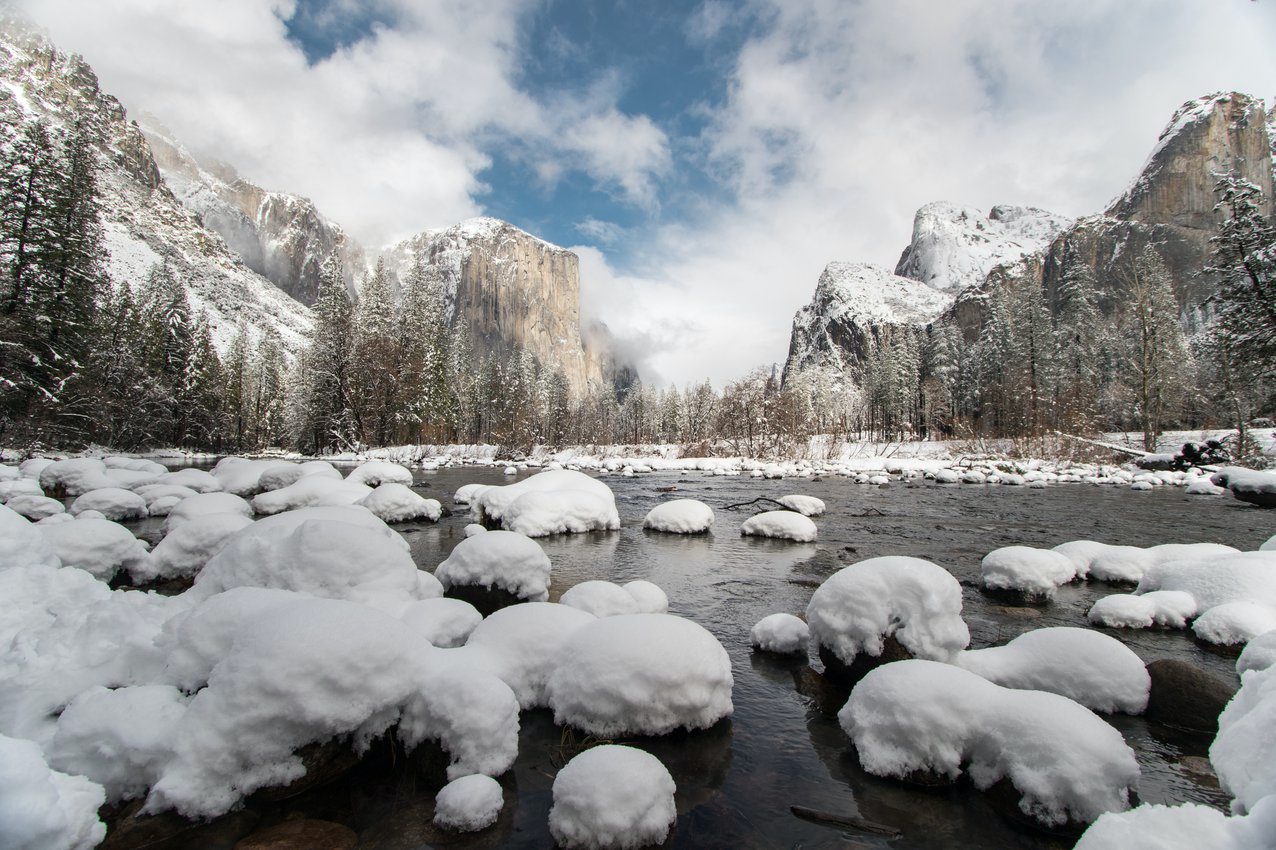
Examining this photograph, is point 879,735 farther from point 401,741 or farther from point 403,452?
point 403,452

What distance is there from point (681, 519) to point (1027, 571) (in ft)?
19.9

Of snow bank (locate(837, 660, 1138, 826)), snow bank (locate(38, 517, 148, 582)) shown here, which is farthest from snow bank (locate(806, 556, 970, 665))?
snow bank (locate(38, 517, 148, 582))

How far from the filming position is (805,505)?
1359 cm

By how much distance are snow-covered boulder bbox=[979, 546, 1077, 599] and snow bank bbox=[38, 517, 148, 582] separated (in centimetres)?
1036

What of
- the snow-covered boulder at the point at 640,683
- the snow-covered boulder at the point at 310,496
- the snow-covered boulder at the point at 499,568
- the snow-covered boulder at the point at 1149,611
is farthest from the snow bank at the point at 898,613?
the snow-covered boulder at the point at 310,496

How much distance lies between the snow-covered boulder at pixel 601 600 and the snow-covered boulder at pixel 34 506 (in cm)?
1053

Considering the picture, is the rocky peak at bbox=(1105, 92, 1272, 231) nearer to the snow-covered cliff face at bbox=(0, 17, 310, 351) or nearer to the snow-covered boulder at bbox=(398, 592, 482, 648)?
the snow-covered boulder at bbox=(398, 592, 482, 648)

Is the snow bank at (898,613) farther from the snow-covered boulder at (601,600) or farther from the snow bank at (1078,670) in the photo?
the snow-covered boulder at (601,600)

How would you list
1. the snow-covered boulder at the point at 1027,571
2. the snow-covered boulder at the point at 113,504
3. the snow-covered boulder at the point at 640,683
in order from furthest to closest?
the snow-covered boulder at the point at 113,504, the snow-covered boulder at the point at 1027,571, the snow-covered boulder at the point at 640,683

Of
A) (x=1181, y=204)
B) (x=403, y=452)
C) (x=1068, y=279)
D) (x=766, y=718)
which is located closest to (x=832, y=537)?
(x=766, y=718)

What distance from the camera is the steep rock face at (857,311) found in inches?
6688

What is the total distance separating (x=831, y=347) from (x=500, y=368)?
461 feet

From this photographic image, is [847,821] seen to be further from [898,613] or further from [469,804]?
[469,804]

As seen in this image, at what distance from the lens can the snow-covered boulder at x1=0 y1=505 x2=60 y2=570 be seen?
439 centimetres
